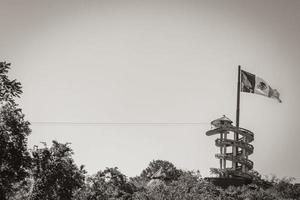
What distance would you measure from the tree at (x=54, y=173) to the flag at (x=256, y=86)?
3987 cm

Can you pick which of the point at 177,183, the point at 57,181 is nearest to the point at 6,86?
the point at 57,181

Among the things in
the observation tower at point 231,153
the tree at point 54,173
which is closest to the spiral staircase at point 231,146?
the observation tower at point 231,153

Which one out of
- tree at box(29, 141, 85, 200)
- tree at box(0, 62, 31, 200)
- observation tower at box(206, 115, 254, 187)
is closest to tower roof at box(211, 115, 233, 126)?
observation tower at box(206, 115, 254, 187)

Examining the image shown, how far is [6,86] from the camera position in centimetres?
2034

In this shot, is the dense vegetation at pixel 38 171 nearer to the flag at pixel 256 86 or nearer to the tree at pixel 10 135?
the tree at pixel 10 135

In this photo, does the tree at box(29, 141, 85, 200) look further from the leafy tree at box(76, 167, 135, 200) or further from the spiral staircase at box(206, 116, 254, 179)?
the spiral staircase at box(206, 116, 254, 179)

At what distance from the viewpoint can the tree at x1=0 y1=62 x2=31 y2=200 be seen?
2027 centimetres

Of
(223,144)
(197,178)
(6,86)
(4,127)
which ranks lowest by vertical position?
(4,127)

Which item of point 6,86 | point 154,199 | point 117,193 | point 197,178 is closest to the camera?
point 6,86

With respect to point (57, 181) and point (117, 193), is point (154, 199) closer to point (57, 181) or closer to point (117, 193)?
point (117, 193)

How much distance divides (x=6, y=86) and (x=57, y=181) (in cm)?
814

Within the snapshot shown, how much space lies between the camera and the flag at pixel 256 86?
205 ft

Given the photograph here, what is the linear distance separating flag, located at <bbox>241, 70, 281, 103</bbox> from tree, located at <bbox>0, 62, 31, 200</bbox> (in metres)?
46.2

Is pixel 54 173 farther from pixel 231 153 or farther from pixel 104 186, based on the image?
pixel 231 153
